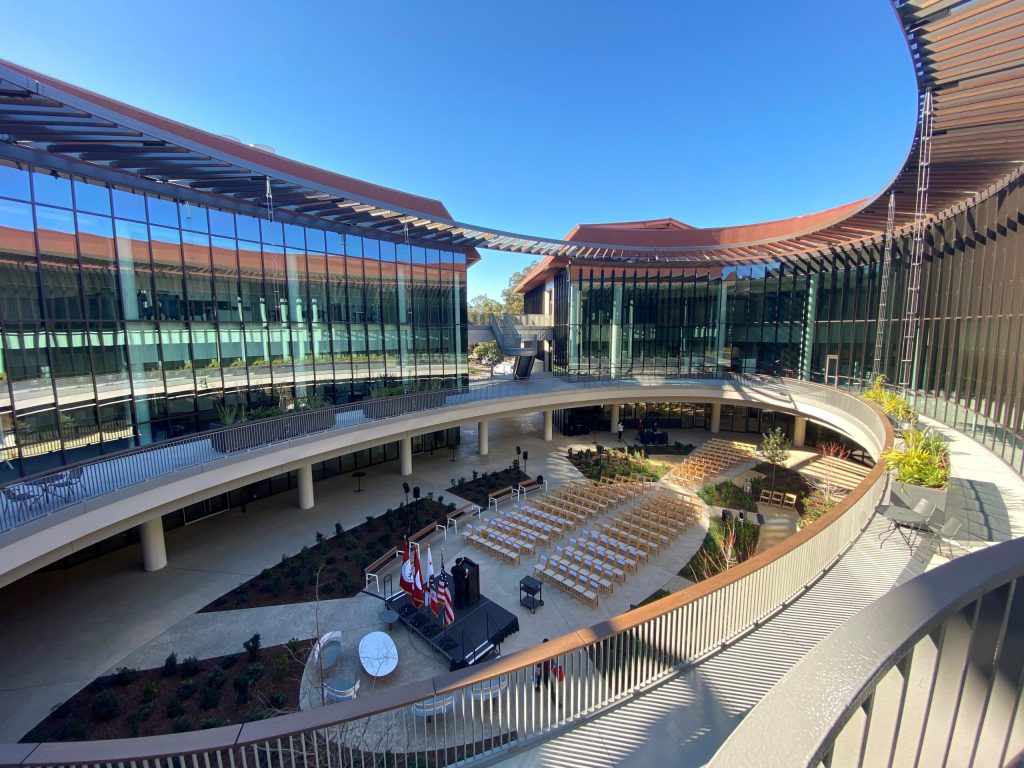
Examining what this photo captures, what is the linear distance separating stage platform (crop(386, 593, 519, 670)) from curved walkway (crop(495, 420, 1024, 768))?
6.27 m

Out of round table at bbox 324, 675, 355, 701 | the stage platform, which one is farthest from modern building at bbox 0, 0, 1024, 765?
the stage platform

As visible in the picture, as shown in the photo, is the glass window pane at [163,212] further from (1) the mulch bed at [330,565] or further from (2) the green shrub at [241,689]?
(2) the green shrub at [241,689]

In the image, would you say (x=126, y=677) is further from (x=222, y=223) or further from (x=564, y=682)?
(x=222, y=223)

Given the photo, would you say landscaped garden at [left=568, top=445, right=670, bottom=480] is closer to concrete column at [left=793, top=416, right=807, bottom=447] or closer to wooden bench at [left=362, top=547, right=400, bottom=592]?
concrete column at [left=793, top=416, right=807, bottom=447]

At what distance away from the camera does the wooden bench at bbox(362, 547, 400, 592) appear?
13547mm

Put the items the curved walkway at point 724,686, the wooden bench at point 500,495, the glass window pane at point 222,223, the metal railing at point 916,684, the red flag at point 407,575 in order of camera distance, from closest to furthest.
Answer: the metal railing at point 916,684 < the curved walkway at point 724,686 < the red flag at point 407,575 < the glass window pane at point 222,223 < the wooden bench at point 500,495

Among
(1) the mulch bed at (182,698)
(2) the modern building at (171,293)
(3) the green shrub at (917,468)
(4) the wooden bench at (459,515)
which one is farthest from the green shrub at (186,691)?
(3) the green shrub at (917,468)

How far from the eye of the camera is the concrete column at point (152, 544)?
1409 cm

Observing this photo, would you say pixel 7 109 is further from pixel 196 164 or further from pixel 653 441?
pixel 653 441

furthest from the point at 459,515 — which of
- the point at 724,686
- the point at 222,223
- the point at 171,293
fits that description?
the point at 724,686

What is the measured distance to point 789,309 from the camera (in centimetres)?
2931

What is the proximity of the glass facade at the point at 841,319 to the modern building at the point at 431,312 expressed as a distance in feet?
0.49

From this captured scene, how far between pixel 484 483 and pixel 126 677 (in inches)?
548

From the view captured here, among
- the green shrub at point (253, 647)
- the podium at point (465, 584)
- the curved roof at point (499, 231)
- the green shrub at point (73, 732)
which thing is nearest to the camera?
the green shrub at point (73, 732)
